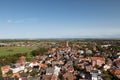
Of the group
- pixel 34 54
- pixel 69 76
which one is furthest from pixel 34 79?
pixel 34 54

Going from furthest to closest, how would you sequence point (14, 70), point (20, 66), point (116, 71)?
point (20, 66) < point (14, 70) < point (116, 71)

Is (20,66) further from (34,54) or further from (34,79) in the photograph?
(34,54)

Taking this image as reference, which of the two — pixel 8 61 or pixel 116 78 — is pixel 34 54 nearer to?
pixel 8 61

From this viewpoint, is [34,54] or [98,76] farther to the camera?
[34,54]

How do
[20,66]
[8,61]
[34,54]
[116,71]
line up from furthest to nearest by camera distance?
1. [34,54]
2. [8,61]
3. [20,66]
4. [116,71]

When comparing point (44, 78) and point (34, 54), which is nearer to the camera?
point (44, 78)

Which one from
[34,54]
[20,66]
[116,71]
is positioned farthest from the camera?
[34,54]

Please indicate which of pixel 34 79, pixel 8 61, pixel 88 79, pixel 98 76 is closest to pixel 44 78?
pixel 34 79

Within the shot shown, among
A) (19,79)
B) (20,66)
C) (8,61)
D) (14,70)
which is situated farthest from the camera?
(8,61)
